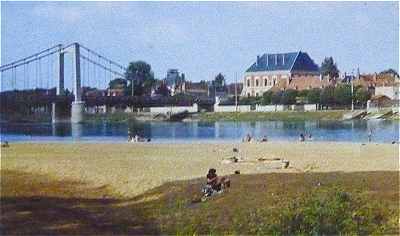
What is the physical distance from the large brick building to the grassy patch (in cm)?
5665

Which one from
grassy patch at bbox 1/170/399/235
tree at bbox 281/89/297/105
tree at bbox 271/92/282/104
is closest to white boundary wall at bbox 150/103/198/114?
tree at bbox 271/92/282/104

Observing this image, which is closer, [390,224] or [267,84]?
[390,224]

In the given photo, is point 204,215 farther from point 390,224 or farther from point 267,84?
point 267,84

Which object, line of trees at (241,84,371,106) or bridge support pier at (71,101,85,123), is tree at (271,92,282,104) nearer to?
line of trees at (241,84,371,106)

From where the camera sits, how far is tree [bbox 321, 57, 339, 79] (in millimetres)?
76500

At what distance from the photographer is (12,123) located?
4806 cm

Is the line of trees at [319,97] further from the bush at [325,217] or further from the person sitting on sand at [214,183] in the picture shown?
the bush at [325,217]

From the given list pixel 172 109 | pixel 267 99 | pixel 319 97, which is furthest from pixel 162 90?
pixel 319 97

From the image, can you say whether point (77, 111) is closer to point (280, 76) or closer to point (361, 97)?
point (361, 97)

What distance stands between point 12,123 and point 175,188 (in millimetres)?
38853

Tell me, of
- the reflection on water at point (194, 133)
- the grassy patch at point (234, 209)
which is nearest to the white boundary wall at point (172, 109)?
the reflection on water at point (194, 133)

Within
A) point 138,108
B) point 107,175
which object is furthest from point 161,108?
point 107,175

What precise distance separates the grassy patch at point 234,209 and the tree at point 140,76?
52.4 meters

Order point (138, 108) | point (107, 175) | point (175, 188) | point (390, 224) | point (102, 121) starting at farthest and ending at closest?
point (138, 108)
point (102, 121)
point (107, 175)
point (175, 188)
point (390, 224)
